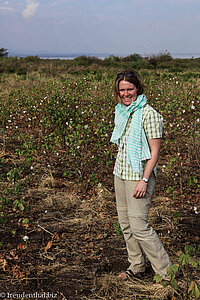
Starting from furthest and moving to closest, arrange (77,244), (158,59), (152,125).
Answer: (158,59), (77,244), (152,125)

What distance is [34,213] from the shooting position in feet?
12.7

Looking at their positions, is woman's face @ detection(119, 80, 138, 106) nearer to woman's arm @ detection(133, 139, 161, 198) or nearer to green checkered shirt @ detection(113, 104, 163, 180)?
green checkered shirt @ detection(113, 104, 163, 180)

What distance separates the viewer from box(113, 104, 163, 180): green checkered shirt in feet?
7.27

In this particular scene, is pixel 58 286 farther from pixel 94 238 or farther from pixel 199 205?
pixel 199 205

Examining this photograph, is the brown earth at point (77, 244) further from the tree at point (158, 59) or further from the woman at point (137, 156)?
the tree at point (158, 59)

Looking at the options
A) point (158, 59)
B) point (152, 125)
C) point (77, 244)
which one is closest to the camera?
point (152, 125)

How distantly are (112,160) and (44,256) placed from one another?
6.43 ft

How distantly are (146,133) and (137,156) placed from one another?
168 mm

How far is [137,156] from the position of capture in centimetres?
225

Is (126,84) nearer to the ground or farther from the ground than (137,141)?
farther from the ground

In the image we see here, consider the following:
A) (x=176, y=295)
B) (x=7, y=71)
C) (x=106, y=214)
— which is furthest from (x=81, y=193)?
(x=7, y=71)

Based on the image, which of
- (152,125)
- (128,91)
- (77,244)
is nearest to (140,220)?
(152,125)

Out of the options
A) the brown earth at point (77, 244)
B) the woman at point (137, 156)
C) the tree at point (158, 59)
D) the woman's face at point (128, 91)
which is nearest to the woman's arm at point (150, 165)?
the woman at point (137, 156)

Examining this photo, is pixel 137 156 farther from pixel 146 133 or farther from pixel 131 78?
pixel 131 78
